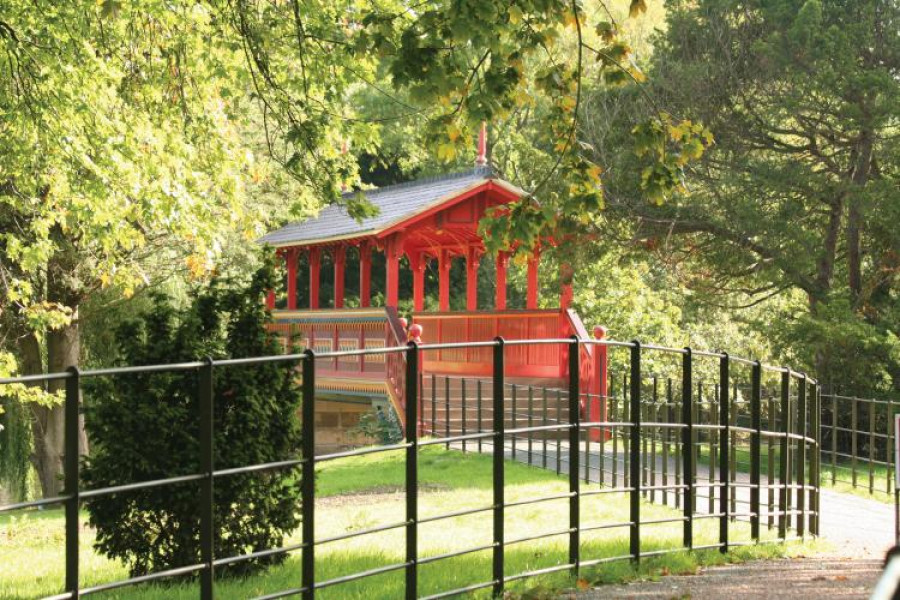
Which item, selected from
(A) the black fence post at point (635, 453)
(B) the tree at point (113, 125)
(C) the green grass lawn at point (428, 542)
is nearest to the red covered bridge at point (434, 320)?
(C) the green grass lawn at point (428, 542)

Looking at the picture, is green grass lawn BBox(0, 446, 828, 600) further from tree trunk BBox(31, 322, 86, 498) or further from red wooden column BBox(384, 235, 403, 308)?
red wooden column BBox(384, 235, 403, 308)

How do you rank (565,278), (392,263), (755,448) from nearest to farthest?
(755,448) → (565,278) → (392,263)

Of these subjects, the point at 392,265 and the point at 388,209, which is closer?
the point at 392,265

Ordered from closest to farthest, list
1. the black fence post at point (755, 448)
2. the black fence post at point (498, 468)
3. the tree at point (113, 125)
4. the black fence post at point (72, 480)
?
the black fence post at point (72, 480), the black fence post at point (498, 468), the black fence post at point (755, 448), the tree at point (113, 125)

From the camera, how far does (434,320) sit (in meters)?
27.8

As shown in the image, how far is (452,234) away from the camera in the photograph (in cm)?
2923

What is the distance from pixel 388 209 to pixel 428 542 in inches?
716

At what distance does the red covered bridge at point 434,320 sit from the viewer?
24609 millimetres

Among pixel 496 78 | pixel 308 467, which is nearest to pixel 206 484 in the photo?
pixel 308 467

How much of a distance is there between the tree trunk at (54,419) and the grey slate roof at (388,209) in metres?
5.11

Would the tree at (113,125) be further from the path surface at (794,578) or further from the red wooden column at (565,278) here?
the red wooden column at (565,278)

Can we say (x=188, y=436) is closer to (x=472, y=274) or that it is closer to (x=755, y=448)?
(x=755, y=448)

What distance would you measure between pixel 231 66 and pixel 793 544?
8.72 metres

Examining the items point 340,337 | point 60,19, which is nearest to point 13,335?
point 340,337
